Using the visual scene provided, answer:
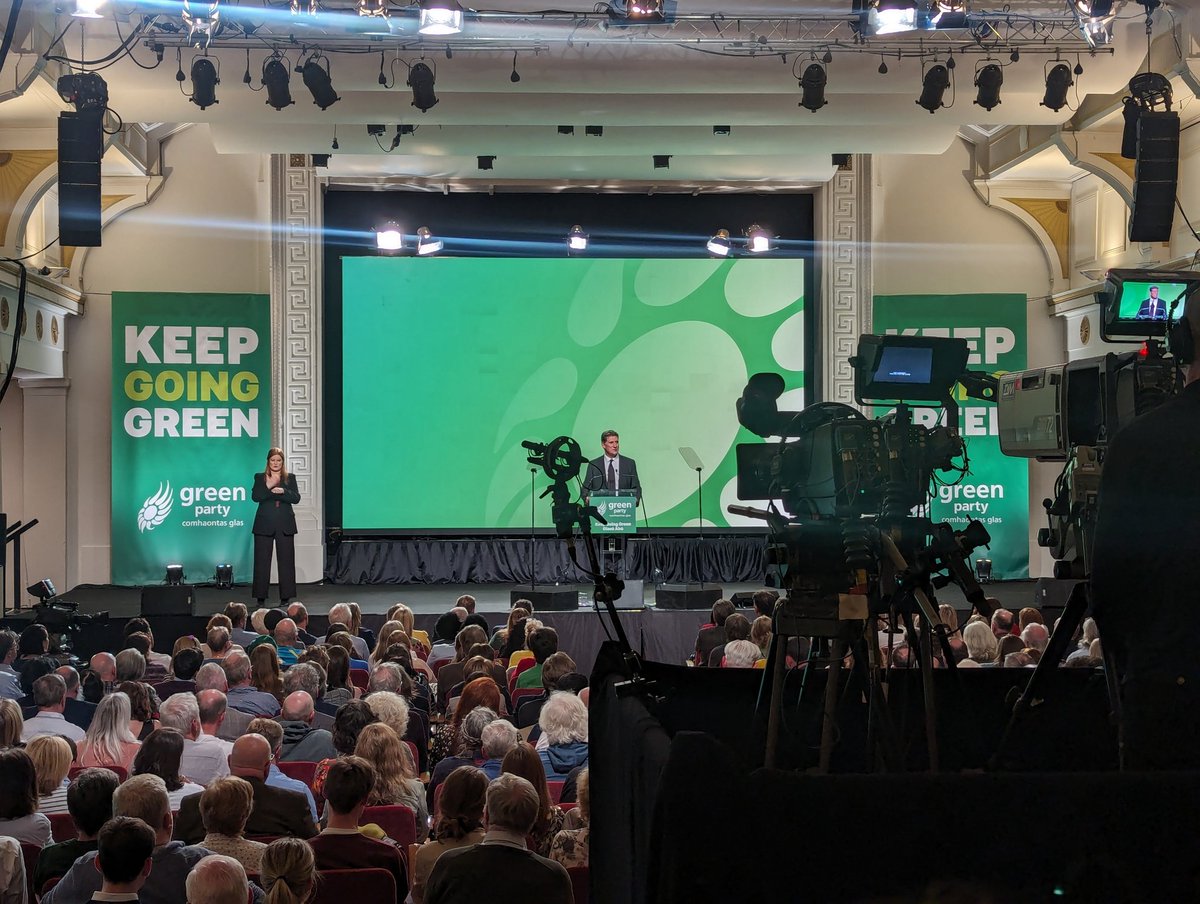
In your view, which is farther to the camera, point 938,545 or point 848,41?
point 848,41

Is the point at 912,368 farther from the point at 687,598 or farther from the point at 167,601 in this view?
the point at 167,601

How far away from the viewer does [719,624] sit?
23.2 ft

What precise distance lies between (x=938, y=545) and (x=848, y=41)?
7.59 meters

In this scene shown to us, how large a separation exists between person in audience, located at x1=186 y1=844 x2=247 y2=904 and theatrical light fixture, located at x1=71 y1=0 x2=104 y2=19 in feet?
21.2

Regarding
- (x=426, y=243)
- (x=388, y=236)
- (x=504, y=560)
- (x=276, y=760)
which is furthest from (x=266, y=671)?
(x=426, y=243)

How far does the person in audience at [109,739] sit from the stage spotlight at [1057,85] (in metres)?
7.33

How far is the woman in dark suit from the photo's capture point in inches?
412

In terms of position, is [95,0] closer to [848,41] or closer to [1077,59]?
[848,41]

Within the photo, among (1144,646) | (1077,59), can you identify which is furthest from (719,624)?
(1144,646)

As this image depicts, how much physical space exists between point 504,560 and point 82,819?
9.63m

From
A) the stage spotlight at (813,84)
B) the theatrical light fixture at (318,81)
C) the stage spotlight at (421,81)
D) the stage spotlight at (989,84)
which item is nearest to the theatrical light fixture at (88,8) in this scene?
the theatrical light fixture at (318,81)

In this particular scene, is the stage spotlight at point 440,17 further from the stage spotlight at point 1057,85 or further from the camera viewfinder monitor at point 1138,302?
the camera viewfinder monitor at point 1138,302

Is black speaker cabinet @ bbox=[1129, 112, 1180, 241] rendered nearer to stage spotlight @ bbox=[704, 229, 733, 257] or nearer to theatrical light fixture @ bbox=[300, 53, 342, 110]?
theatrical light fixture @ bbox=[300, 53, 342, 110]

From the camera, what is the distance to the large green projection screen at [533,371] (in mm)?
12922
